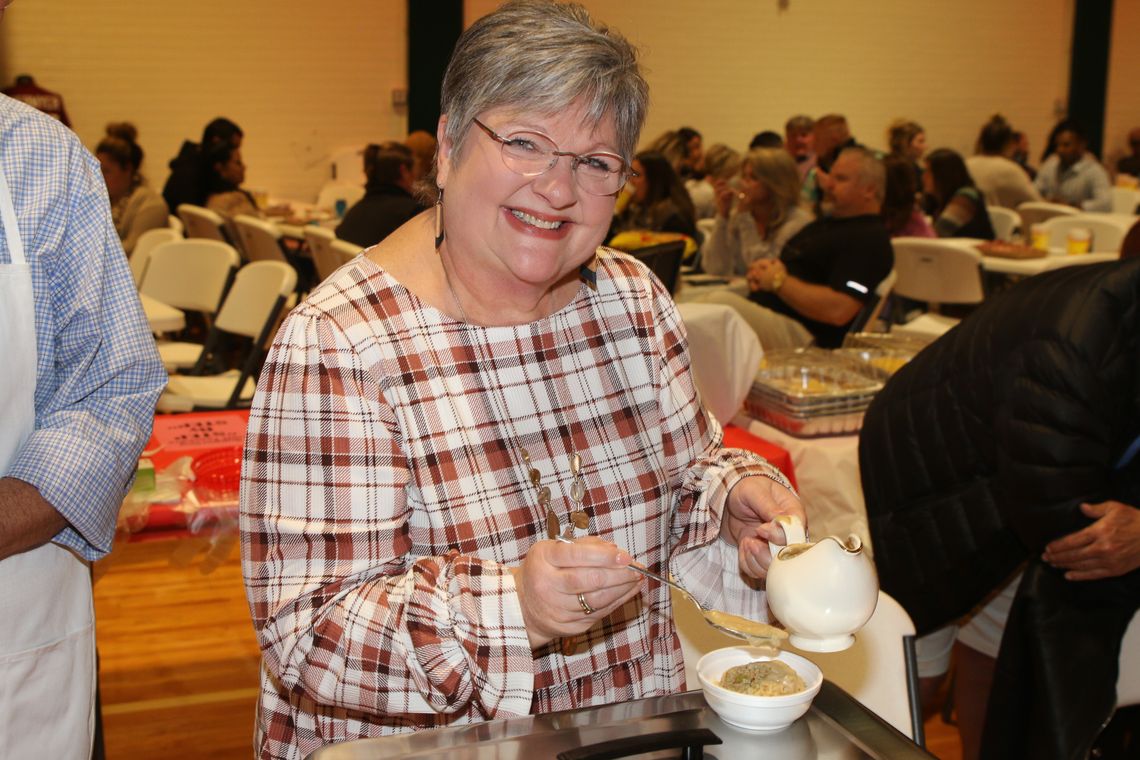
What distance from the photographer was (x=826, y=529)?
10.8ft

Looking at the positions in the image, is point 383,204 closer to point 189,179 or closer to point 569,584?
point 189,179

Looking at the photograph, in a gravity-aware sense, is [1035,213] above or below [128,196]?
below

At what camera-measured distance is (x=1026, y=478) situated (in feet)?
7.27

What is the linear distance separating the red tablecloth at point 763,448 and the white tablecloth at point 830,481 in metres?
0.05

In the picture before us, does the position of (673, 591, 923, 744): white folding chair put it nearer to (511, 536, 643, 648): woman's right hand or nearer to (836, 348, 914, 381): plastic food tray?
(511, 536, 643, 648): woman's right hand

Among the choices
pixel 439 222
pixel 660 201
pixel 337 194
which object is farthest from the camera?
pixel 337 194

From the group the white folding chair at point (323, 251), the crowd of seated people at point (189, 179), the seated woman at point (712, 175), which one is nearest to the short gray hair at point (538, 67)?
the white folding chair at point (323, 251)

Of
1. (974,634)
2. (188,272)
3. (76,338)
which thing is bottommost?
(974,634)

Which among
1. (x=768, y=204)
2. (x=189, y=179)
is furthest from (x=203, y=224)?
(x=768, y=204)

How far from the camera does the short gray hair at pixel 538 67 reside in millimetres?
1314

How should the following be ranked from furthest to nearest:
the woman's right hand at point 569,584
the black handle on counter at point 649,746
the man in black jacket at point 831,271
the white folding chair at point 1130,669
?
the man in black jacket at point 831,271, the white folding chair at point 1130,669, the woman's right hand at point 569,584, the black handle on counter at point 649,746

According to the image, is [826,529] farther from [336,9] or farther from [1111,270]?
[336,9]

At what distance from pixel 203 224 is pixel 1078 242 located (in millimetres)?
5065

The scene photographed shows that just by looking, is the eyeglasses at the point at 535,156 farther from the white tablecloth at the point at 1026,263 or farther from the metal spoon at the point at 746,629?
the white tablecloth at the point at 1026,263
